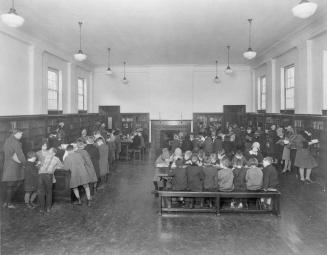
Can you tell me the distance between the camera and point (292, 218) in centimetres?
570

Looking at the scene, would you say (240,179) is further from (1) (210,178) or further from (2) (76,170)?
(2) (76,170)

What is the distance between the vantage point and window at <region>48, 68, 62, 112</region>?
41.1ft

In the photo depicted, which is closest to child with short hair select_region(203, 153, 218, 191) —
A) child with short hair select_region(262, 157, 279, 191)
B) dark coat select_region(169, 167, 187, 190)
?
dark coat select_region(169, 167, 187, 190)

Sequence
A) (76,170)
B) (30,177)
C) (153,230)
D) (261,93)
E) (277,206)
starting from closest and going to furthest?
1. (153,230)
2. (277,206)
3. (30,177)
4. (76,170)
5. (261,93)

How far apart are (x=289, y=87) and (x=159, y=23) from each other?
6254 mm

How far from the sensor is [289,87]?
1210cm

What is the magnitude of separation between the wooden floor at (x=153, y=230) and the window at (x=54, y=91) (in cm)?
709

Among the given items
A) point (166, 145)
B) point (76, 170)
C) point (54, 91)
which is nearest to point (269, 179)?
point (76, 170)

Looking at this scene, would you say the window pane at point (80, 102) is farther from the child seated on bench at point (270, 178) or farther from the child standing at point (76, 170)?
the child seated on bench at point (270, 178)

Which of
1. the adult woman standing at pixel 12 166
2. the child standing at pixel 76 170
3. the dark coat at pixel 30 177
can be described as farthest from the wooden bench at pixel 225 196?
the adult woman standing at pixel 12 166

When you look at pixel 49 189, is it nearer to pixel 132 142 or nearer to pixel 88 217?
pixel 88 217

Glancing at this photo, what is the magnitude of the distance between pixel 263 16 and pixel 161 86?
9777mm

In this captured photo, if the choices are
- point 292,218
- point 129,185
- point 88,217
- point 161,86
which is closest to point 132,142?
point 129,185

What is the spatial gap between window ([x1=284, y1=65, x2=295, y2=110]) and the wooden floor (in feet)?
19.3
